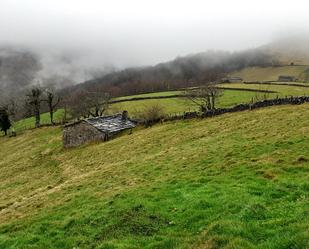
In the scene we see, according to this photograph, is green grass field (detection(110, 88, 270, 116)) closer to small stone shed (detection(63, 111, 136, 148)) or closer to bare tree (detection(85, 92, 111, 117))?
bare tree (detection(85, 92, 111, 117))

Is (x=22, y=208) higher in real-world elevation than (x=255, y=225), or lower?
lower

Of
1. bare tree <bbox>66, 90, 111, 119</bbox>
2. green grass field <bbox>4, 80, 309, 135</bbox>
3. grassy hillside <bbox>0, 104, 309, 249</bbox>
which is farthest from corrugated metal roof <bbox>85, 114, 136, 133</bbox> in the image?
green grass field <bbox>4, 80, 309, 135</bbox>

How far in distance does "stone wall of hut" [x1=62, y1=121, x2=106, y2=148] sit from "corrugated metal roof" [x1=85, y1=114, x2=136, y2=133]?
757 mm

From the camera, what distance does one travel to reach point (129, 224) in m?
19.7

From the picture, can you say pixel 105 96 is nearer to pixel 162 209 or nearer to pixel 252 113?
pixel 252 113

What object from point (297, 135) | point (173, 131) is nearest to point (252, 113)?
point (173, 131)

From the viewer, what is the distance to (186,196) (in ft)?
72.5

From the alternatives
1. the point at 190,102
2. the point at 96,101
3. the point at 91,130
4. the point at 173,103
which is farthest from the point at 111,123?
the point at 173,103

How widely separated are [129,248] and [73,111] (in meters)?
97.0

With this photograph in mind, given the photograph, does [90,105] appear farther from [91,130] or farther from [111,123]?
[91,130]

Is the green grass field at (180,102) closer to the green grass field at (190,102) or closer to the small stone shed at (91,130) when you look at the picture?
the green grass field at (190,102)

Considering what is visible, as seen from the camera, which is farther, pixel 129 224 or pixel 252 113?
pixel 252 113

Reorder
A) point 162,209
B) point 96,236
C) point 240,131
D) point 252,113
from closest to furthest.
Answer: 1. point 96,236
2. point 162,209
3. point 240,131
4. point 252,113

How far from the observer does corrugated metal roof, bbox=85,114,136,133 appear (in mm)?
60172
